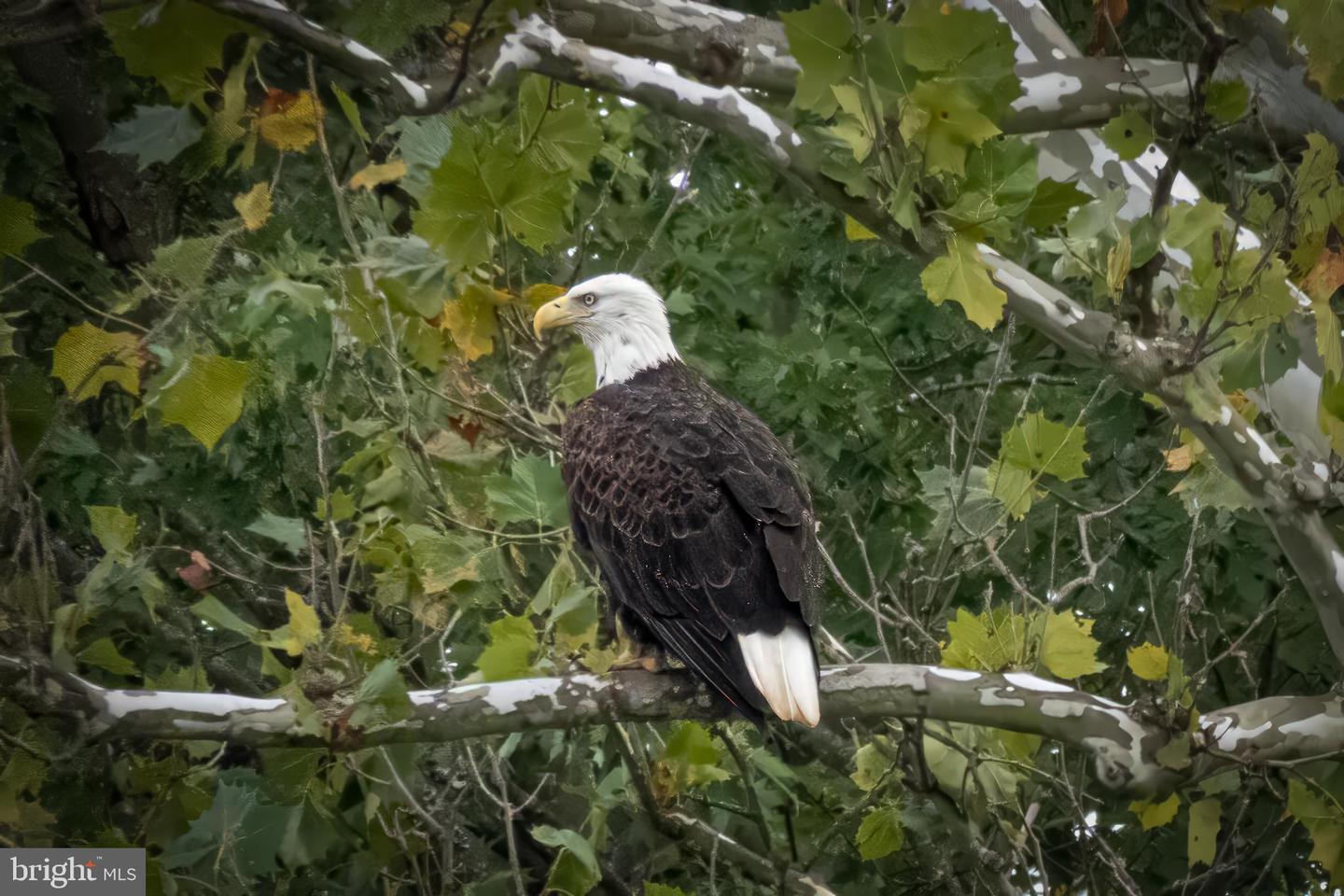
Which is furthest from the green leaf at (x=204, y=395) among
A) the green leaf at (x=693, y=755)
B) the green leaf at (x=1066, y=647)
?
the green leaf at (x=1066, y=647)

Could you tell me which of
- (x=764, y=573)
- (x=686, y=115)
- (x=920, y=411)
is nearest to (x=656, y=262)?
(x=920, y=411)

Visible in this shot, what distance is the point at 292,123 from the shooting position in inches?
149

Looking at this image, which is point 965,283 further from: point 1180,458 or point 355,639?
point 355,639

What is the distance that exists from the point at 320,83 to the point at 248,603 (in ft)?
5.74

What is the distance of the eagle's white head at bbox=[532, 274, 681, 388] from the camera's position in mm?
4363

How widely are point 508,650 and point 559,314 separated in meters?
1.11

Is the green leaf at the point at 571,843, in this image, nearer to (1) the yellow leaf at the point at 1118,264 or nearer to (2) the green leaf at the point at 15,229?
(1) the yellow leaf at the point at 1118,264

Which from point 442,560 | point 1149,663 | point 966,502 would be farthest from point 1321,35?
point 442,560

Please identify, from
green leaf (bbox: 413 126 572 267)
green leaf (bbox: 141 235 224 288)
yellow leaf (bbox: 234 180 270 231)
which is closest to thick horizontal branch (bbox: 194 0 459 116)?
green leaf (bbox: 413 126 572 267)

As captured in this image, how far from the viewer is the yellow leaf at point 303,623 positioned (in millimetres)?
3219

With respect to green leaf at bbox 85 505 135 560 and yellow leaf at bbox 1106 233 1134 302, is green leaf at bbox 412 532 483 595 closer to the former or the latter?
green leaf at bbox 85 505 135 560

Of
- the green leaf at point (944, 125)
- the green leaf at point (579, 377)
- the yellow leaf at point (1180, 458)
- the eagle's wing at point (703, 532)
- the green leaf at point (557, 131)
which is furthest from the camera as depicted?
the green leaf at point (579, 377)

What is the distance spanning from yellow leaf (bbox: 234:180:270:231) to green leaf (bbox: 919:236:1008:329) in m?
1.58

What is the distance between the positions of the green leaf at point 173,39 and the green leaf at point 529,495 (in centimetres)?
120
